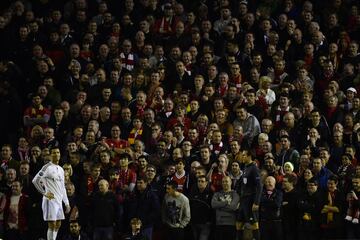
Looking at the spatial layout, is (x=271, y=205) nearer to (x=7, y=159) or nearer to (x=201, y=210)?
(x=201, y=210)

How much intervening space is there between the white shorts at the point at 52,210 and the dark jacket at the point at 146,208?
126cm

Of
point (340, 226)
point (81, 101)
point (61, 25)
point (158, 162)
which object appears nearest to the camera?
point (340, 226)

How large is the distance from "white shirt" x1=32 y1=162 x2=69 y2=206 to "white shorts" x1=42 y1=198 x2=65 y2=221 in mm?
87

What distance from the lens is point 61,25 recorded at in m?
24.5

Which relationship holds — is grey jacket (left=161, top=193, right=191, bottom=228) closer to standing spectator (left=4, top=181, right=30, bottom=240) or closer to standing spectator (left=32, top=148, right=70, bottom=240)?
standing spectator (left=32, top=148, right=70, bottom=240)

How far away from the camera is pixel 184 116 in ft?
71.3

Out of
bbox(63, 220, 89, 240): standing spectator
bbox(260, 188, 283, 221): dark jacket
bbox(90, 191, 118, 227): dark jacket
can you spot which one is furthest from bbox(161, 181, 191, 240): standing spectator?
bbox(63, 220, 89, 240): standing spectator

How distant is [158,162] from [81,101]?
102 inches

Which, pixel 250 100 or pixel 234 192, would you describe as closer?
pixel 234 192

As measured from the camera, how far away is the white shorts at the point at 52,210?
19531 millimetres

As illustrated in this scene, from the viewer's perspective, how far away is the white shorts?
19.5 metres

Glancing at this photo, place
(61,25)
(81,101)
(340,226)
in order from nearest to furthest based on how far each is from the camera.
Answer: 1. (340,226)
2. (81,101)
3. (61,25)

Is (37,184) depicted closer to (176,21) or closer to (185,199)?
(185,199)

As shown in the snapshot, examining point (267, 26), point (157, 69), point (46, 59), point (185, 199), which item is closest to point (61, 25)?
point (46, 59)
